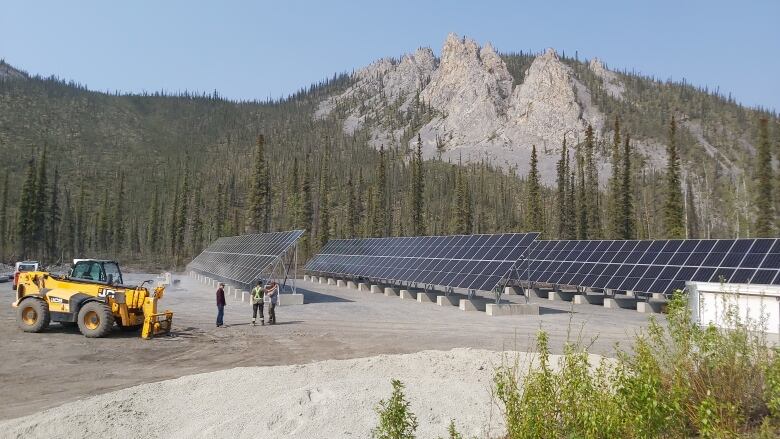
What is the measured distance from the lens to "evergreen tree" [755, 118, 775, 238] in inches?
2157

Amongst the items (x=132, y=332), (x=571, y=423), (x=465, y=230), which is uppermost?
(x=465, y=230)

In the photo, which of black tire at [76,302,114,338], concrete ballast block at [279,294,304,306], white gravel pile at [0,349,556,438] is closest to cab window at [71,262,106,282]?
black tire at [76,302,114,338]

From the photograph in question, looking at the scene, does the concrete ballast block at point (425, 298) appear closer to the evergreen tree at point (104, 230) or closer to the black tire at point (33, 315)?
the black tire at point (33, 315)

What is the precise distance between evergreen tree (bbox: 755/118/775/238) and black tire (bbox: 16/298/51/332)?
62.3 metres

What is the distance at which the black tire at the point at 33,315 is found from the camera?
18406 mm

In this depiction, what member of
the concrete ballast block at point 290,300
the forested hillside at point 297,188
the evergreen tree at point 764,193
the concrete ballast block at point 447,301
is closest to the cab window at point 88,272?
the concrete ballast block at point 290,300

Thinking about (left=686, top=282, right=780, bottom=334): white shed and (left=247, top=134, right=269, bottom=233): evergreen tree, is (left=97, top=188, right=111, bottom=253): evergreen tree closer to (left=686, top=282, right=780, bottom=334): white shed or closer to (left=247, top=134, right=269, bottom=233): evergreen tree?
(left=247, top=134, right=269, bottom=233): evergreen tree

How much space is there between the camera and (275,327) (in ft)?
69.5

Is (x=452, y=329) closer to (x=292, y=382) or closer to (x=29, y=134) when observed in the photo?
(x=292, y=382)

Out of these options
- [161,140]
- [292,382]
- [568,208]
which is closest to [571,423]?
[292,382]

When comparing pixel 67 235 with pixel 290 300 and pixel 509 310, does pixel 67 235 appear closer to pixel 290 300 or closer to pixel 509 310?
pixel 290 300

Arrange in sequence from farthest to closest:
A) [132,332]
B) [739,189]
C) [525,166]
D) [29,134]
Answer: [525,166] < [29,134] < [739,189] < [132,332]

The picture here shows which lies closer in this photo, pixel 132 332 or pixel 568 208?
pixel 132 332

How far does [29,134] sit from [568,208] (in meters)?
155
